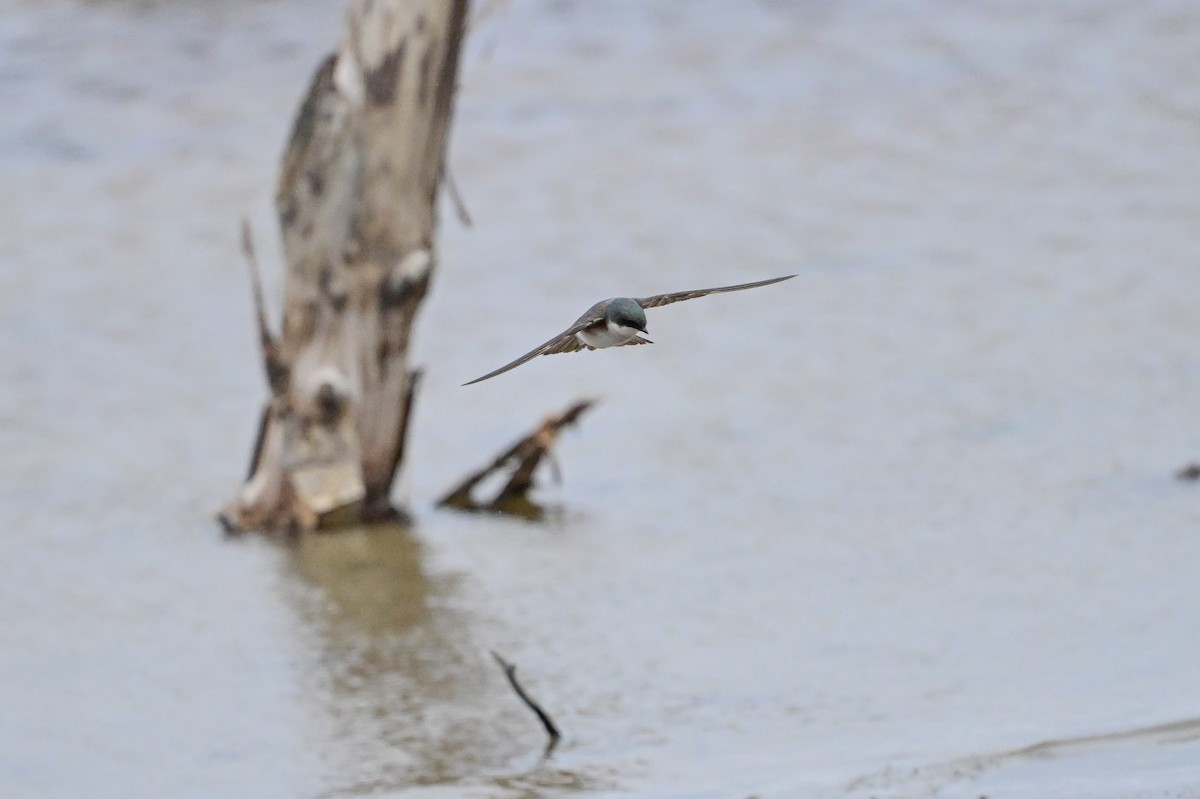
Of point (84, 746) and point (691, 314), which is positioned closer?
point (84, 746)

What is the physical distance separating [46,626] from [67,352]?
10.4 ft

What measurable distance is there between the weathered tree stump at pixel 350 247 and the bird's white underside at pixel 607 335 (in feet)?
9.70

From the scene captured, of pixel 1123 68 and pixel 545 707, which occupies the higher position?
pixel 545 707

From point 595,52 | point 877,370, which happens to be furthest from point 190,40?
point 877,370

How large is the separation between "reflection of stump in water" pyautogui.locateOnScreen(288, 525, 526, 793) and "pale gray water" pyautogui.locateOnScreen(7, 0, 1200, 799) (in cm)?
2

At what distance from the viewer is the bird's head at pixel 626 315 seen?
11.5ft

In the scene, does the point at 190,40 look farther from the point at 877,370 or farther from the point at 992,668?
the point at 992,668

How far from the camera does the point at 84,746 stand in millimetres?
4762

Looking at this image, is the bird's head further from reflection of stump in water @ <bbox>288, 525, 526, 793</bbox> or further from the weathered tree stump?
the weathered tree stump

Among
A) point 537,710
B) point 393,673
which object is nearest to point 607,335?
point 537,710

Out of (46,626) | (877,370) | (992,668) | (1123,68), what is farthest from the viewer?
(1123,68)

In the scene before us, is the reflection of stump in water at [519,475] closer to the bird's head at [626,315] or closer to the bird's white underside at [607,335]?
the bird's white underside at [607,335]

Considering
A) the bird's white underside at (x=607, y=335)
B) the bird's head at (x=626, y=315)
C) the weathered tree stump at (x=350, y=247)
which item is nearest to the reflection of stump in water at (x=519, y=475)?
the weathered tree stump at (x=350, y=247)

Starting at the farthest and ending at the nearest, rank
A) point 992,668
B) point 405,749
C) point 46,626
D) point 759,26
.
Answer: point 759,26 → point 46,626 → point 992,668 → point 405,749
